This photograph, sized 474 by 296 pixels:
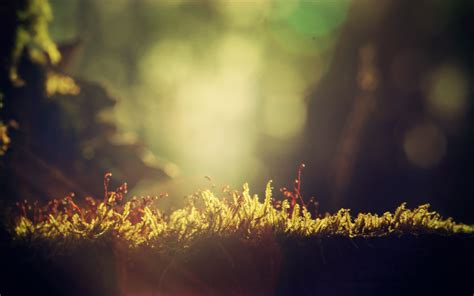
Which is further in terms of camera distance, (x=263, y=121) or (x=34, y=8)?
(x=263, y=121)

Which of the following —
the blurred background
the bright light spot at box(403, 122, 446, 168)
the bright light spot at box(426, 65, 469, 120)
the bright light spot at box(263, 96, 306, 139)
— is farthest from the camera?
the bright light spot at box(263, 96, 306, 139)

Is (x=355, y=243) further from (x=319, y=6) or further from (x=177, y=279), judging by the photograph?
(x=319, y=6)

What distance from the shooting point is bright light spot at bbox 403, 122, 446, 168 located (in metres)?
11.4

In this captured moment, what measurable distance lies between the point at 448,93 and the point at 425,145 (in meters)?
1.85

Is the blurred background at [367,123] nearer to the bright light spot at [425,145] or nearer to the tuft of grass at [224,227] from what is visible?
the bright light spot at [425,145]

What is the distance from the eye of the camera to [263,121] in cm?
2436

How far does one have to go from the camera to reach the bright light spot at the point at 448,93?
38.0 feet

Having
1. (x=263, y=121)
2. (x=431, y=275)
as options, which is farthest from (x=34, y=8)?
(x=263, y=121)

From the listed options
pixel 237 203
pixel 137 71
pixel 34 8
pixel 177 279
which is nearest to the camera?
pixel 177 279

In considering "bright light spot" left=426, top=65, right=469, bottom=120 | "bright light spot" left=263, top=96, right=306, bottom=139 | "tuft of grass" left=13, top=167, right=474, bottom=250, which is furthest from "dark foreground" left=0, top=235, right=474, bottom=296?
"bright light spot" left=263, top=96, right=306, bottom=139

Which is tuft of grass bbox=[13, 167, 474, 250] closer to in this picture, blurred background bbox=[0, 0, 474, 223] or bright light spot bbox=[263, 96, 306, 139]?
blurred background bbox=[0, 0, 474, 223]

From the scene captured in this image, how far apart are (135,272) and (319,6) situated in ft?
75.3

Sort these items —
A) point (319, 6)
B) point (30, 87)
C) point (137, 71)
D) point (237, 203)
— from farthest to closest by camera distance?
point (137, 71)
point (319, 6)
point (30, 87)
point (237, 203)

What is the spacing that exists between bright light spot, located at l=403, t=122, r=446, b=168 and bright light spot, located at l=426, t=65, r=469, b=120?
1.77ft
